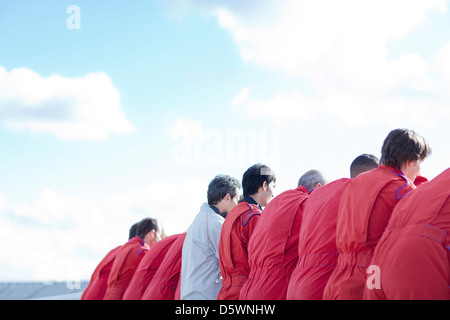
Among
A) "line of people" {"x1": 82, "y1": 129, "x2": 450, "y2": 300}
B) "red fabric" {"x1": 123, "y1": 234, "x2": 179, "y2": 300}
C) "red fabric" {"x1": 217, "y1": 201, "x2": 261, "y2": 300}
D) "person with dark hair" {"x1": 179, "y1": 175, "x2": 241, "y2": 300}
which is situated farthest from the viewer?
"red fabric" {"x1": 123, "y1": 234, "x2": 179, "y2": 300}

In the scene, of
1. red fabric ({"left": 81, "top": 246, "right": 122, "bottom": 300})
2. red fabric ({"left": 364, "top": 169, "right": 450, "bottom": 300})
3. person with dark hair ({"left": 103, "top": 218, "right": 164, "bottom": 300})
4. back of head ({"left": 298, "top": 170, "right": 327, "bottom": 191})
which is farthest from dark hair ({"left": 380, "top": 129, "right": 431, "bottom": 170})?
red fabric ({"left": 81, "top": 246, "right": 122, "bottom": 300})

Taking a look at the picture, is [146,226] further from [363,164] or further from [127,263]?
[363,164]

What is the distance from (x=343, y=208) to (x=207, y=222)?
2378 mm

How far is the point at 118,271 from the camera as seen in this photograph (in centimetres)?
838

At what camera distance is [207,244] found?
19.3 feet

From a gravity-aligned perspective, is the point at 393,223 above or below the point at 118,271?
above

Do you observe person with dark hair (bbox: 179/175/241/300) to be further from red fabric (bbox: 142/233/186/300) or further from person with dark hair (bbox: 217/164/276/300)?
red fabric (bbox: 142/233/186/300)

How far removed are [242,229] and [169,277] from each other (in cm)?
196

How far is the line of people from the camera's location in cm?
307

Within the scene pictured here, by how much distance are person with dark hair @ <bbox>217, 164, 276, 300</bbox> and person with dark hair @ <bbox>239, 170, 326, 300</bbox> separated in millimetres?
344

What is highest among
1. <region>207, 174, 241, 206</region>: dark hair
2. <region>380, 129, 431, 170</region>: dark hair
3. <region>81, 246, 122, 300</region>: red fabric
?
<region>380, 129, 431, 170</region>: dark hair

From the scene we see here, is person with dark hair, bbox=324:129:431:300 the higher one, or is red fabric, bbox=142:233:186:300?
person with dark hair, bbox=324:129:431:300

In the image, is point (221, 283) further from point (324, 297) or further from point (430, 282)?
point (430, 282)
